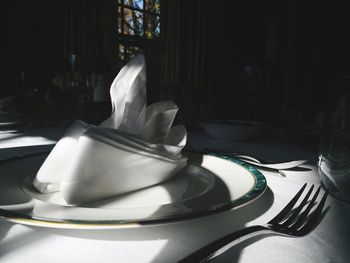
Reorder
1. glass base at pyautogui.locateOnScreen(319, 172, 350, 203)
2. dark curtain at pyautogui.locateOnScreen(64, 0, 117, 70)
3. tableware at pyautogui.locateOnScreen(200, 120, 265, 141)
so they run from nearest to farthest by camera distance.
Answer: glass base at pyautogui.locateOnScreen(319, 172, 350, 203), tableware at pyautogui.locateOnScreen(200, 120, 265, 141), dark curtain at pyautogui.locateOnScreen(64, 0, 117, 70)

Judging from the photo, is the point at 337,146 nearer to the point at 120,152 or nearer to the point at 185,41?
the point at 120,152

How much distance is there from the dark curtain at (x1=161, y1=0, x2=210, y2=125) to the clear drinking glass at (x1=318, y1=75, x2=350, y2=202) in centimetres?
404

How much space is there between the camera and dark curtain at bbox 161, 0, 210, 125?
4.57m

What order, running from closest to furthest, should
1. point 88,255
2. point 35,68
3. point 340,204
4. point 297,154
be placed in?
1. point 88,255
2. point 340,204
3. point 297,154
4. point 35,68

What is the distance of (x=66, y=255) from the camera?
21 cm

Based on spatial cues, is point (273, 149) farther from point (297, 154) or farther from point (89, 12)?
point (89, 12)

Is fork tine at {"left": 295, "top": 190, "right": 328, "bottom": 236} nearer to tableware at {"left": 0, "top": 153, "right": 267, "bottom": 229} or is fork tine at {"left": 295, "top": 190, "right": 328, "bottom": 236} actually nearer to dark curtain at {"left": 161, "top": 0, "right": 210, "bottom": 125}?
tableware at {"left": 0, "top": 153, "right": 267, "bottom": 229}

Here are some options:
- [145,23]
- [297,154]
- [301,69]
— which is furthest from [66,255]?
[145,23]

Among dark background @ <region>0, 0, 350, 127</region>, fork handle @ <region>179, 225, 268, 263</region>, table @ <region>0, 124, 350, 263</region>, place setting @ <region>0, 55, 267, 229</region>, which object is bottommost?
table @ <region>0, 124, 350, 263</region>

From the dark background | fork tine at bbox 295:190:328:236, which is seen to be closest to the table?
fork tine at bbox 295:190:328:236

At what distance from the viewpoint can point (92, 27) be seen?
12.9 feet

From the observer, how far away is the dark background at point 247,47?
307 cm

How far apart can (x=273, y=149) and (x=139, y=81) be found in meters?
0.44

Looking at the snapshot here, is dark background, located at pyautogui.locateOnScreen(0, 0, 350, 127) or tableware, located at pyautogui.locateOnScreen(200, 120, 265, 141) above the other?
dark background, located at pyautogui.locateOnScreen(0, 0, 350, 127)
